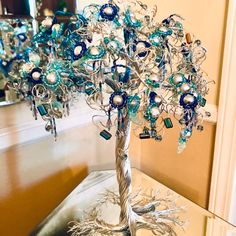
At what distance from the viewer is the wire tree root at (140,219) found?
0.94 m

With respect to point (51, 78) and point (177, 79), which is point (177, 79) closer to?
point (177, 79)

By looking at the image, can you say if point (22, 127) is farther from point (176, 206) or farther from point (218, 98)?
point (218, 98)

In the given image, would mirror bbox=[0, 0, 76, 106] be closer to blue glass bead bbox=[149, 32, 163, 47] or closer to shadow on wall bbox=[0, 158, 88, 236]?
shadow on wall bbox=[0, 158, 88, 236]

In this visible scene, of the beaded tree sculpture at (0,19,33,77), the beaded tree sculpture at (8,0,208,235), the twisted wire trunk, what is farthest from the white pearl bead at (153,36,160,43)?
the beaded tree sculpture at (0,19,33,77)

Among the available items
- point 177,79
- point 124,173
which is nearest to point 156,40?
point 177,79

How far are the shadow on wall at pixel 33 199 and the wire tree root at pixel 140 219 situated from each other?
208 millimetres

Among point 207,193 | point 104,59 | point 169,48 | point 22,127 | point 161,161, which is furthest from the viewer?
point 161,161

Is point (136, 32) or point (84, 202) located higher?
point (136, 32)

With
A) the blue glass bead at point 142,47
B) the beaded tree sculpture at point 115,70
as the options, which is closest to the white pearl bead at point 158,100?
the beaded tree sculpture at point 115,70

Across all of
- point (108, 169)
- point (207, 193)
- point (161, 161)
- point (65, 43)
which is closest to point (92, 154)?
point (108, 169)

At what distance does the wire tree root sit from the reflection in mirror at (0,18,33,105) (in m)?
0.48

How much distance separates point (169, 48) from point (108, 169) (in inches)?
30.4

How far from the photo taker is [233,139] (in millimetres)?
1138

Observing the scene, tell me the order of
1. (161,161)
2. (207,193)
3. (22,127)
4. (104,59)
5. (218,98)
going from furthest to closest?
(161,161) < (207,193) < (218,98) < (22,127) < (104,59)
